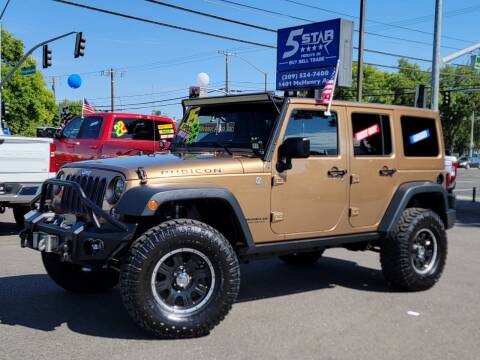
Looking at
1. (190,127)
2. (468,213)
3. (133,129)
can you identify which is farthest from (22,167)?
(468,213)

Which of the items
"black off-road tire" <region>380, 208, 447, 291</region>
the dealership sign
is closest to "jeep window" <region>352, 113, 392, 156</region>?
"black off-road tire" <region>380, 208, 447, 291</region>

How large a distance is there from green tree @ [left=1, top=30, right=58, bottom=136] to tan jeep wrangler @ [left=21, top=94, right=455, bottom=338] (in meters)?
45.3

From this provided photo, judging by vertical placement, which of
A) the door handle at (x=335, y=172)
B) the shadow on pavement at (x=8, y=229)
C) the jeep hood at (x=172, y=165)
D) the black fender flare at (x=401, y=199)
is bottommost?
the shadow on pavement at (x=8, y=229)

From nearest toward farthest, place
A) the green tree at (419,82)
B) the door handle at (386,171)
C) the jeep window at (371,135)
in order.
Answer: the jeep window at (371,135) → the door handle at (386,171) → the green tree at (419,82)

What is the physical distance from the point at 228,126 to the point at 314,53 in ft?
39.4

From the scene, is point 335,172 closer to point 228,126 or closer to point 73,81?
point 228,126

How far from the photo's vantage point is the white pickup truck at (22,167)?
28.3ft

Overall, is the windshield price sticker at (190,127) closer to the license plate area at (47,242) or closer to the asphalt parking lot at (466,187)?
the license plate area at (47,242)

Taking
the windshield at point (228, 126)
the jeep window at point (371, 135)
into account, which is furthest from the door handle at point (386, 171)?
the windshield at point (228, 126)

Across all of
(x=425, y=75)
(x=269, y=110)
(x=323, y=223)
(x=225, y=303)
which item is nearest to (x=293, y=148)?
(x=269, y=110)

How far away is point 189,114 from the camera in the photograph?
19.3ft

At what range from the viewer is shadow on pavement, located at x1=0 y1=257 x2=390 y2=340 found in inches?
180

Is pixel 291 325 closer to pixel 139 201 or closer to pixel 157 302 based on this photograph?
pixel 157 302

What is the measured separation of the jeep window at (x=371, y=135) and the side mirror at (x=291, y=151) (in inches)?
37.4
